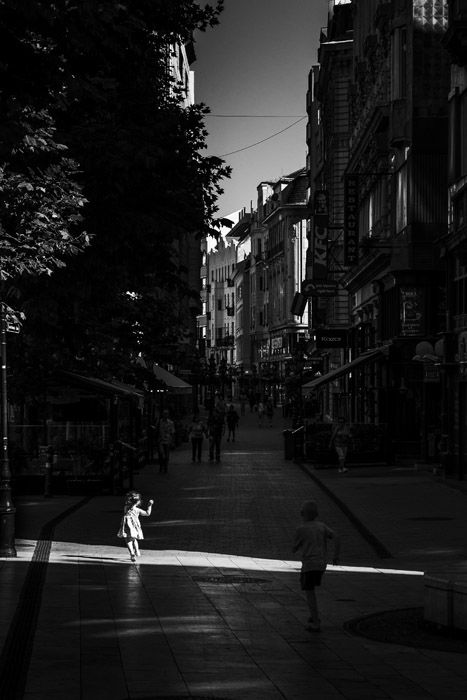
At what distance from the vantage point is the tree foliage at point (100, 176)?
14.1m

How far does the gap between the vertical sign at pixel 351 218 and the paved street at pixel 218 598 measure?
22.9 meters

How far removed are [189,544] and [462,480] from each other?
13.6 m

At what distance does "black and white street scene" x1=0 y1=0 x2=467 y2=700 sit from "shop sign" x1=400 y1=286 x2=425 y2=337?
9 cm

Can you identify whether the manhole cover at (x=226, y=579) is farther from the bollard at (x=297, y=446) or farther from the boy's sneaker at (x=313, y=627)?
the bollard at (x=297, y=446)

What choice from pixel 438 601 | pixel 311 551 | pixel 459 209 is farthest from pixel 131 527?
pixel 459 209

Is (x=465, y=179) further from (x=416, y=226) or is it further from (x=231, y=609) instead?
(x=231, y=609)

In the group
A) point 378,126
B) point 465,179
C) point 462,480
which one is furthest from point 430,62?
point 462,480

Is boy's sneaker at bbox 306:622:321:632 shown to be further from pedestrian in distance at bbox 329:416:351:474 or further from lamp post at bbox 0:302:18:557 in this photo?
pedestrian in distance at bbox 329:416:351:474

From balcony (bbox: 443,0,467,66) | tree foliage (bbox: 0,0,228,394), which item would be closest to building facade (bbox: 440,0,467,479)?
balcony (bbox: 443,0,467,66)

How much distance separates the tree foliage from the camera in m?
14.1

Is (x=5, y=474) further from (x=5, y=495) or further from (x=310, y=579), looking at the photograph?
(x=310, y=579)

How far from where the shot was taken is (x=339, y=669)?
1143 cm

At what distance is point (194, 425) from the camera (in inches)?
1951

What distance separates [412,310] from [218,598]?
2951 cm
